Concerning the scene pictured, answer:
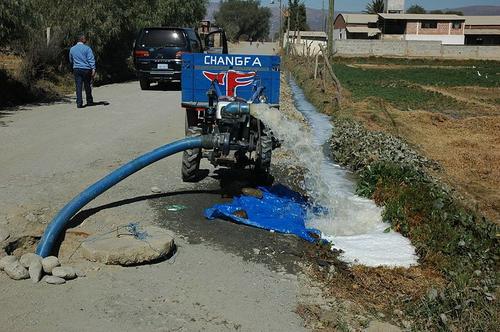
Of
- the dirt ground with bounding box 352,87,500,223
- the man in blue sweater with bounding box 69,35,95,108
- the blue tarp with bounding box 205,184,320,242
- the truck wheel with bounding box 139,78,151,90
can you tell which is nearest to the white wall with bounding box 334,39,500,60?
the dirt ground with bounding box 352,87,500,223

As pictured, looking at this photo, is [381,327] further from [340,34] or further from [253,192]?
[340,34]

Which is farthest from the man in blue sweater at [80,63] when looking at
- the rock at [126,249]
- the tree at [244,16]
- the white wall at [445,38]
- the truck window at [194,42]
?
the tree at [244,16]

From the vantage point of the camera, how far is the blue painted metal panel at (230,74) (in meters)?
7.27

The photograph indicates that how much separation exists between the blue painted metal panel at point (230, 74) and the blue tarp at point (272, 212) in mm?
1371

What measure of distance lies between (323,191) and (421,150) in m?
5.03

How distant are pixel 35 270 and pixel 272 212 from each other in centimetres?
270

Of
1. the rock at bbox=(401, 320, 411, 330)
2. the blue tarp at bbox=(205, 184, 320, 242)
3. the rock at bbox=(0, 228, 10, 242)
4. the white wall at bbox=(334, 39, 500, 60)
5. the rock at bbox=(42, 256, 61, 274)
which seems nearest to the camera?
the rock at bbox=(401, 320, 411, 330)

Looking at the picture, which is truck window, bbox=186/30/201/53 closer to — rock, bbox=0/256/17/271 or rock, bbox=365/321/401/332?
rock, bbox=0/256/17/271

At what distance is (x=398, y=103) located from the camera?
814 inches

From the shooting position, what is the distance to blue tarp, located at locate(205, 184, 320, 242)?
5.93 m

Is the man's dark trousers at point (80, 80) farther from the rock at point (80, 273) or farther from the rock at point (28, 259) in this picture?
the rock at point (80, 273)

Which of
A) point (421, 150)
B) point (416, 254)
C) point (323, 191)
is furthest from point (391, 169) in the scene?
point (421, 150)

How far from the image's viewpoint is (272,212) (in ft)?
21.0

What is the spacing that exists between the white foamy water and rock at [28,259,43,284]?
8.82ft
